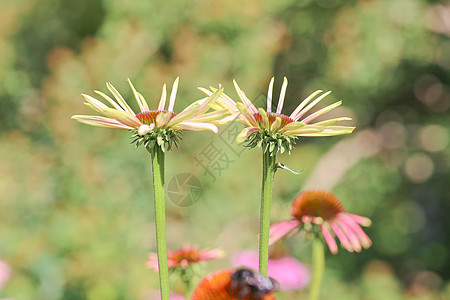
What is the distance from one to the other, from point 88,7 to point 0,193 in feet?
4.58

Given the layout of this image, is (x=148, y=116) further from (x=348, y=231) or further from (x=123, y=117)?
(x=348, y=231)

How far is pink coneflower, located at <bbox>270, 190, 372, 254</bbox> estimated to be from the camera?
1.50ft

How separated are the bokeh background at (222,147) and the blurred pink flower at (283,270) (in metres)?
0.20

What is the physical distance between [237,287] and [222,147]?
1.85m

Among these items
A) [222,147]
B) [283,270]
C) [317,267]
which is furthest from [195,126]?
[222,147]

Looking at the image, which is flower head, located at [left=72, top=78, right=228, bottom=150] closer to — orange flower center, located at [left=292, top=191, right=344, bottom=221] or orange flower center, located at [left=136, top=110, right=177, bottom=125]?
orange flower center, located at [left=136, top=110, right=177, bottom=125]

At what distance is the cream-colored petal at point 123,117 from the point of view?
0.97 feet

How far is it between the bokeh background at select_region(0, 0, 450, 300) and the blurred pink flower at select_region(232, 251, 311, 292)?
20 cm

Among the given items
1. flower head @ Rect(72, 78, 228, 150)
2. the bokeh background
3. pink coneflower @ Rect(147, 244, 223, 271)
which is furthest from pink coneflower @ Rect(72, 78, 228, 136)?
the bokeh background

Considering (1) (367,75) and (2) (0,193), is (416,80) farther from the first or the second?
(2) (0,193)

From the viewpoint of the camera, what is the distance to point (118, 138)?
2.10 m

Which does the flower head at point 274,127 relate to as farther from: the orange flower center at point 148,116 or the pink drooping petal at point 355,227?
the pink drooping petal at point 355,227

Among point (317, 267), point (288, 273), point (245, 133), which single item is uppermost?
point (245, 133)

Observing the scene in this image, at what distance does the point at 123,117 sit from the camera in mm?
305
